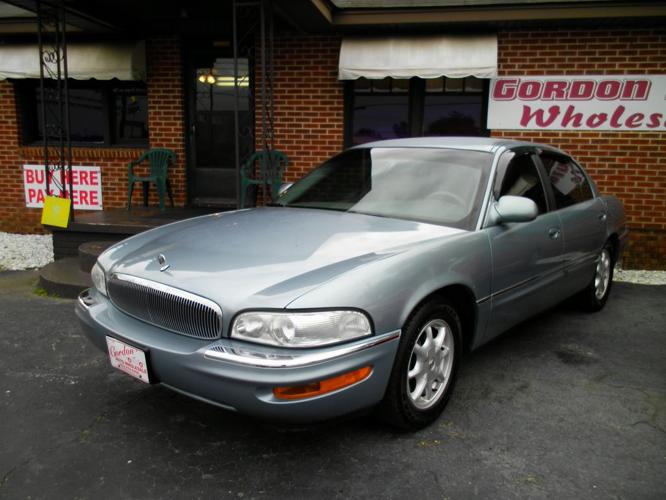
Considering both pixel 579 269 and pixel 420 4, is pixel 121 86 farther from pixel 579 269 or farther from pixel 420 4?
pixel 579 269

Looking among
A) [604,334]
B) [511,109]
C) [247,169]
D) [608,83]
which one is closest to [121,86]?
[247,169]

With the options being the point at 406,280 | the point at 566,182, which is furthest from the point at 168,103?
the point at 406,280

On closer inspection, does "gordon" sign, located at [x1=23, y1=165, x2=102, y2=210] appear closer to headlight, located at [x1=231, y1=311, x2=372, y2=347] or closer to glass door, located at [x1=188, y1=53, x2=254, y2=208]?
glass door, located at [x1=188, y1=53, x2=254, y2=208]

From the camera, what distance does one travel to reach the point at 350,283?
7.77 ft

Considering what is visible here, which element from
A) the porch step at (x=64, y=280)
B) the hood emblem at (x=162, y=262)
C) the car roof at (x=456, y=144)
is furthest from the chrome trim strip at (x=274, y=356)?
the porch step at (x=64, y=280)

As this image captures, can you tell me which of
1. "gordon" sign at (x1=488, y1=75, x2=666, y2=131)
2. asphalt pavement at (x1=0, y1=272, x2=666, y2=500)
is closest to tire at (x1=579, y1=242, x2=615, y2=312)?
asphalt pavement at (x1=0, y1=272, x2=666, y2=500)

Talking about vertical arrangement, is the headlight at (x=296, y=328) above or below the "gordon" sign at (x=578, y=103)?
below

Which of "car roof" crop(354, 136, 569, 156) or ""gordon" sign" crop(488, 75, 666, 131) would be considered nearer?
"car roof" crop(354, 136, 569, 156)

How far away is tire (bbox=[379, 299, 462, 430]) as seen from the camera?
258 cm

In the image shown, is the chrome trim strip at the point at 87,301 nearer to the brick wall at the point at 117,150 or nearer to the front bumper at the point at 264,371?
the front bumper at the point at 264,371

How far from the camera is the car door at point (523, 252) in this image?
327 centimetres

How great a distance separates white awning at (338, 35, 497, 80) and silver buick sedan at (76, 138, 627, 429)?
3.12 m

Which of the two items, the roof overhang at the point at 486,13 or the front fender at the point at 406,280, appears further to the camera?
the roof overhang at the point at 486,13

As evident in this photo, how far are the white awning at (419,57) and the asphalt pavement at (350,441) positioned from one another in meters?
4.08
